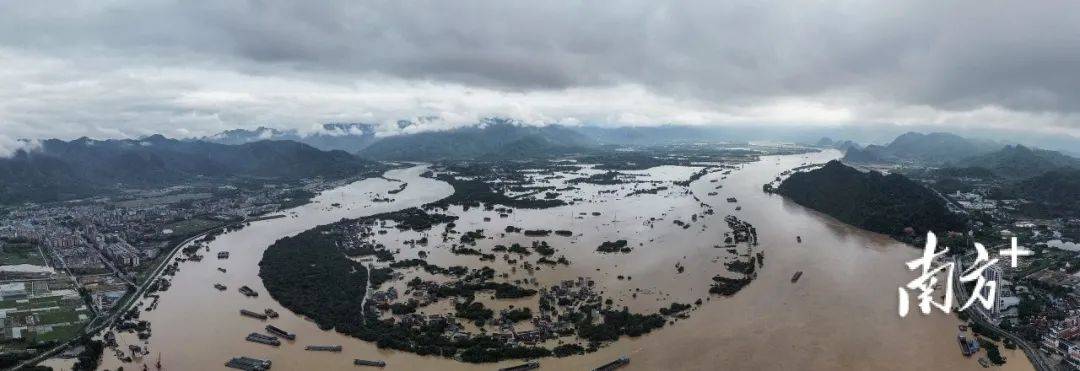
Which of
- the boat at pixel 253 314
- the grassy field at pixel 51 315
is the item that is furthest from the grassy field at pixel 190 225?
the boat at pixel 253 314

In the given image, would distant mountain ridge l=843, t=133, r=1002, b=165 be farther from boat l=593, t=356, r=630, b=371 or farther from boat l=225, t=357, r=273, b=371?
boat l=225, t=357, r=273, b=371

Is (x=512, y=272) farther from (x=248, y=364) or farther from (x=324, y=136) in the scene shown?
(x=324, y=136)

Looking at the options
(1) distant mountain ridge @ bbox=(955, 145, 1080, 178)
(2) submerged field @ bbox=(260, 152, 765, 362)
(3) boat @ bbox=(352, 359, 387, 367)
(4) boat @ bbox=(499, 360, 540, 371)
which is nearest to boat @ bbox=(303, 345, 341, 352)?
(2) submerged field @ bbox=(260, 152, 765, 362)

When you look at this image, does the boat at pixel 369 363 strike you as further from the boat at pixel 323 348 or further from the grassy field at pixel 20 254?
the grassy field at pixel 20 254

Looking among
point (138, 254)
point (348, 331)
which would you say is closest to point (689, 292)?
point (348, 331)

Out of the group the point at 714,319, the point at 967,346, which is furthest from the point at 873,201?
the point at 714,319

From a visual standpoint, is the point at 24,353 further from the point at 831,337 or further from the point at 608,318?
the point at 831,337
